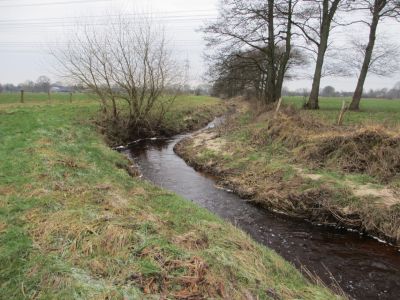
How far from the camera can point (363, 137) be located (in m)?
11.7

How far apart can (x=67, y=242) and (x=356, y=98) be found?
23.4 metres

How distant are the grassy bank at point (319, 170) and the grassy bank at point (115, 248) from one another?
3.35 m

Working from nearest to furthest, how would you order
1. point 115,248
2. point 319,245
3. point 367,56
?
point 115,248
point 319,245
point 367,56

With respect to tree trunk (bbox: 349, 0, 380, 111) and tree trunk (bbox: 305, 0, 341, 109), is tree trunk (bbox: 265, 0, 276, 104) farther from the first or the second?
tree trunk (bbox: 349, 0, 380, 111)

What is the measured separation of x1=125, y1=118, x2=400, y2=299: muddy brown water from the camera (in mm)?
6461

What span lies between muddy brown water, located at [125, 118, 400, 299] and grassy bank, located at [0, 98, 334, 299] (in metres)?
1.15

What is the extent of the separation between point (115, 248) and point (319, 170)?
800cm

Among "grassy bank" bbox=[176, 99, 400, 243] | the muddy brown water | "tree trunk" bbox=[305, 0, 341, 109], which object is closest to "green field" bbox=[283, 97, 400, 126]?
"tree trunk" bbox=[305, 0, 341, 109]

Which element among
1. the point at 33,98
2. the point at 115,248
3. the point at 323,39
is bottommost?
the point at 115,248

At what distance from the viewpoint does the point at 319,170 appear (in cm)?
1143

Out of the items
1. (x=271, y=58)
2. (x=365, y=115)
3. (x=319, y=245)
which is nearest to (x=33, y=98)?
(x=271, y=58)

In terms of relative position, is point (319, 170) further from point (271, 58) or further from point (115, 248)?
point (271, 58)

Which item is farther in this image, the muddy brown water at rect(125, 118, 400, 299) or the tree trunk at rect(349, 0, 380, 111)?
the tree trunk at rect(349, 0, 380, 111)

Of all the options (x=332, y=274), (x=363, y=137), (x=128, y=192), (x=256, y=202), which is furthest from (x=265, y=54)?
(x=332, y=274)
